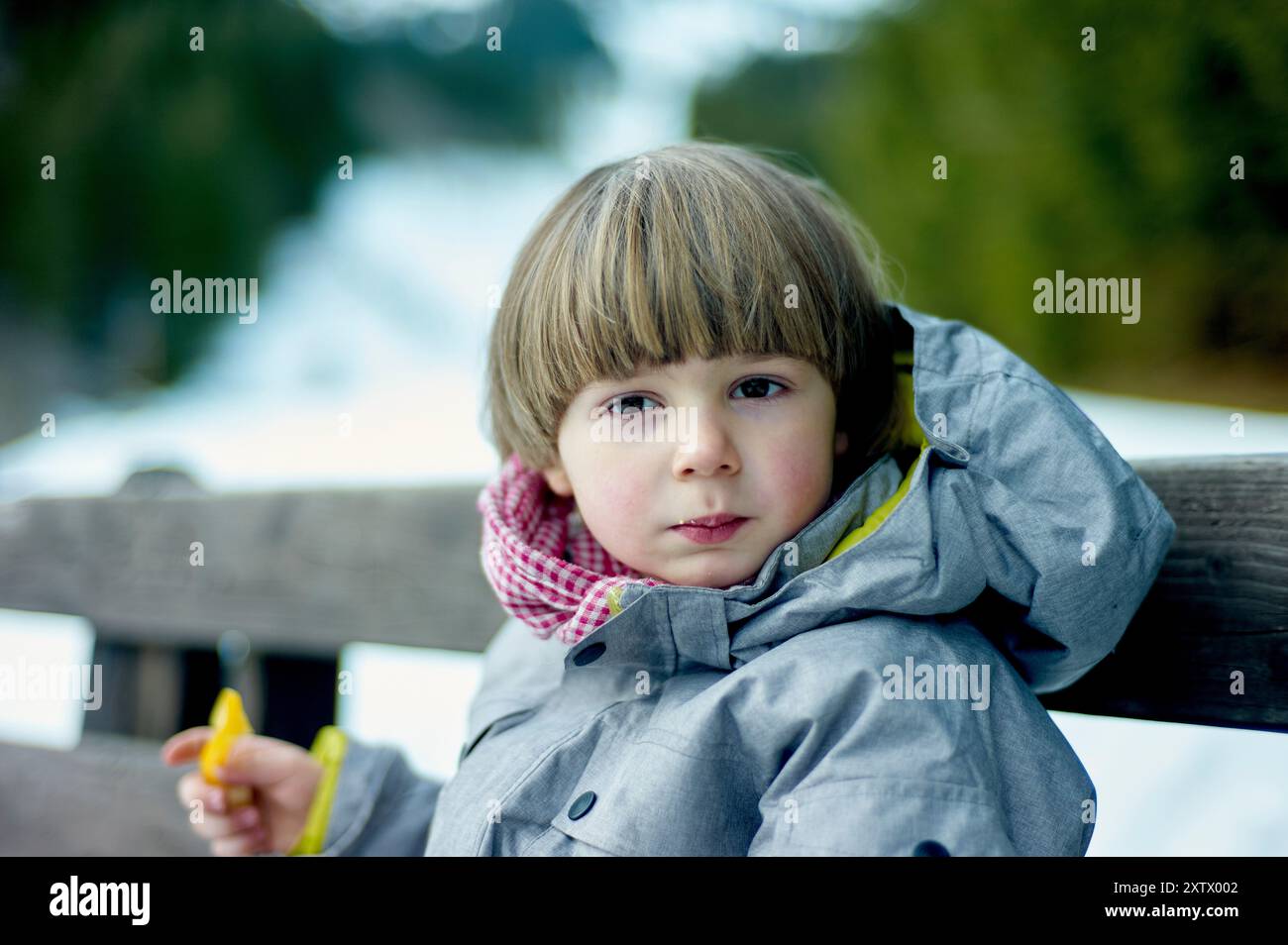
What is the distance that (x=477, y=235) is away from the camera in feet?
25.9

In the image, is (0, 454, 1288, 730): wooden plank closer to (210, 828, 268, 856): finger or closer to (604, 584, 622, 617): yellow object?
(210, 828, 268, 856): finger

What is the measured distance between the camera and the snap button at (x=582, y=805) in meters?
1.21

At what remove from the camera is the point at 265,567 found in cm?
212

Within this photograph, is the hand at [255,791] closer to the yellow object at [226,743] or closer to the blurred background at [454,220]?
the yellow object at [226,743]

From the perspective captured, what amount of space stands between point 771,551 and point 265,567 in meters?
1.24

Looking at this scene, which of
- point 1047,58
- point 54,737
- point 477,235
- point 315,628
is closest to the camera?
point 315,628

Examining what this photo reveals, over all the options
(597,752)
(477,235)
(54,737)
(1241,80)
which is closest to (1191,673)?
(597,752)

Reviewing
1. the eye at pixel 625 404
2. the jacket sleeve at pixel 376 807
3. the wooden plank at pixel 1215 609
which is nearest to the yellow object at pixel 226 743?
the jacket sleeve at pixel 376 807

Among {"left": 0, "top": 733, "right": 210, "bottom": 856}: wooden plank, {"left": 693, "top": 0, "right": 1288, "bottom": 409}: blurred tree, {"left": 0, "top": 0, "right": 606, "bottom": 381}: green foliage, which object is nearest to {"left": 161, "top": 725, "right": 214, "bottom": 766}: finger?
{"left": 0, "top": 733, "right": 210, "bottom": 856}: wooden plank

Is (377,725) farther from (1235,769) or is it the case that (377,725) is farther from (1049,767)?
(1235,769)

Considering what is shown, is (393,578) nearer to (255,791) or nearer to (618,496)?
(255,791)

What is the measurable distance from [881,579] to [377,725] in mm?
1502

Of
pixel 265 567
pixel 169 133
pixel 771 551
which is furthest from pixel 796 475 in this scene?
pixel 169 133

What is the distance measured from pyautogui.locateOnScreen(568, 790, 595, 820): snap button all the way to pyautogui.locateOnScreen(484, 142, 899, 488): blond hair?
0.47 meters
